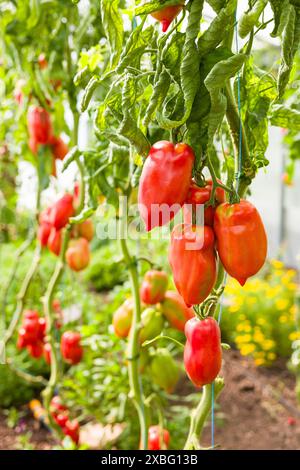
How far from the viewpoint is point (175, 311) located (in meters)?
1.23

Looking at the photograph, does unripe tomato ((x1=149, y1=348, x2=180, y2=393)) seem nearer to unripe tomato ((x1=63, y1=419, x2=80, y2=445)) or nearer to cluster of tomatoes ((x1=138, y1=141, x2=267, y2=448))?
unripe tomato ((x1=63, y1=419, x2=80, y2=445))

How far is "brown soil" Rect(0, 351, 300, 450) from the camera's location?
6.28ft

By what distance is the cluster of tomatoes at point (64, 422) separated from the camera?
5.03ft

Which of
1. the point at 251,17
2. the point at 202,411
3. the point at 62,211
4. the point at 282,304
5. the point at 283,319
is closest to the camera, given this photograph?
the point at 251,17

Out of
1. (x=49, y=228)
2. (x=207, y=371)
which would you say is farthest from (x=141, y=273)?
(x=207, y=371)

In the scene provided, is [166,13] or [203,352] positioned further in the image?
[203,352]

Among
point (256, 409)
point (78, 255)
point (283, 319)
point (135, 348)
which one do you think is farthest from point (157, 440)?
point (283, 319)

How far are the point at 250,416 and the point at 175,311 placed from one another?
1.14 meters

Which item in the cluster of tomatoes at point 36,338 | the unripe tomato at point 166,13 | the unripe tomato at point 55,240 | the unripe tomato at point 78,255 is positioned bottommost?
the cluster of tomatoes at point 36,338

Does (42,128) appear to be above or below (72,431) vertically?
above

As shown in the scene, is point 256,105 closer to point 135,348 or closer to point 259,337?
point 135,348

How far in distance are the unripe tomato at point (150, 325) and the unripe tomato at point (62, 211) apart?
0.40 m

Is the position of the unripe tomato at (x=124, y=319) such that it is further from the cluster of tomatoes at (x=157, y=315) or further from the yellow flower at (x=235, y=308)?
the yellow flower at (x=235, y=308)

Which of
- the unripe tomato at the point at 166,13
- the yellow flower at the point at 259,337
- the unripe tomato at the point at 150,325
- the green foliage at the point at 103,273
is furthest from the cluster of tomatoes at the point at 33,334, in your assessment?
the green foliage at the point at 103,273
